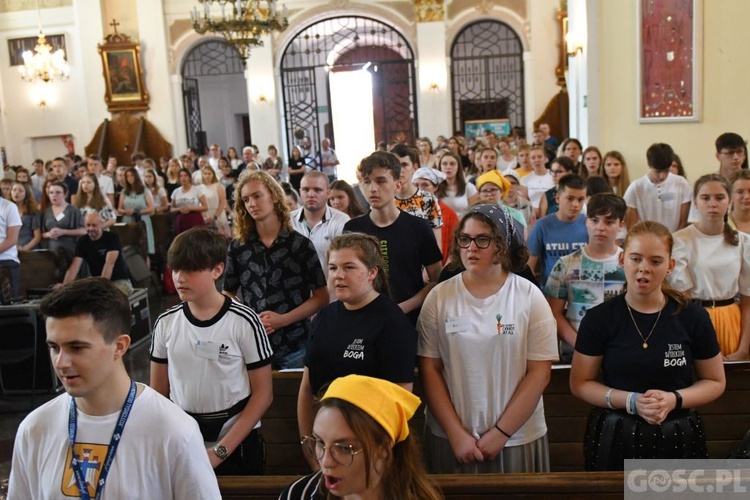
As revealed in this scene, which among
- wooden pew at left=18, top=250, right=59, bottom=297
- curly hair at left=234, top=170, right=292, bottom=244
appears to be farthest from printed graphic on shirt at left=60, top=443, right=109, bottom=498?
wooden pew at left=18, top=250, right=59, bottom=297

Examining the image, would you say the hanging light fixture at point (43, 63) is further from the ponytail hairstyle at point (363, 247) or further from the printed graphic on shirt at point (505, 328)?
the printed graphic on shirt at point (505, 328)

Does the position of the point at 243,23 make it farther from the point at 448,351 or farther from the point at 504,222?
the point at 448,351

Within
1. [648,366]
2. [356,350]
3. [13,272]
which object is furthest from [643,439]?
[13,272]

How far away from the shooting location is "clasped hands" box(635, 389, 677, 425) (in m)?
2.43

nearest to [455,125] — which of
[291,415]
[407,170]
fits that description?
[407,170]

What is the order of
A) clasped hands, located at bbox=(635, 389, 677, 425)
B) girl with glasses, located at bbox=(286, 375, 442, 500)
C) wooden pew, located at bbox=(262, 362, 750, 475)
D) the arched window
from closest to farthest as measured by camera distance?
girl with glasses, located at bbox=(286, 375, 442, 500) < clasped hands, located at bbox=(635, 389, 677, 425) < wooden pew, located at bbox=(262, 362, 750, 475) < the arched window

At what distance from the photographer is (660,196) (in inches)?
215

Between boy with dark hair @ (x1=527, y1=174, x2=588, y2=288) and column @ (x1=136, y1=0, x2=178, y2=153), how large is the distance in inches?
551

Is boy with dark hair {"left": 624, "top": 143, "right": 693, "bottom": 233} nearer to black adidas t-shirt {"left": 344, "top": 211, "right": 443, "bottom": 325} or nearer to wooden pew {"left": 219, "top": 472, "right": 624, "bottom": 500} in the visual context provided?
black adidas t-shirt {"left": 344, "top": 211, "right": 443, "bottom": 325}

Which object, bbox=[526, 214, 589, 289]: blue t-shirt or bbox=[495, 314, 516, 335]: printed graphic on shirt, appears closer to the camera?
bbox=[495, 314, 516, 335]: printed graphic on shirt

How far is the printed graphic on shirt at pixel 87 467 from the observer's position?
1796 mm

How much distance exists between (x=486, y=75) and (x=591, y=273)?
1380 centimetres

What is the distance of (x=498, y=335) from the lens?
269 cm

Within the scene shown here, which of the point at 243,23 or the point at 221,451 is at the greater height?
the point at 243,23
